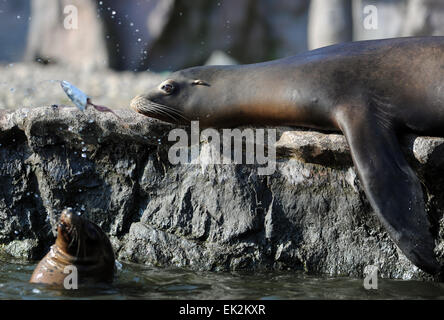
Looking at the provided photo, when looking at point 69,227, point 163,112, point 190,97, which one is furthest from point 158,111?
point 69,227

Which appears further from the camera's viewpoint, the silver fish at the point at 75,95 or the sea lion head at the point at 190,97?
the sea lion head at the point at 190,97

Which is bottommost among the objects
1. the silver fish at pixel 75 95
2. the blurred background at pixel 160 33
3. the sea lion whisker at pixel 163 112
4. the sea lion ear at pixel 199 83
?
the sea lion whisker at pixel 163 112

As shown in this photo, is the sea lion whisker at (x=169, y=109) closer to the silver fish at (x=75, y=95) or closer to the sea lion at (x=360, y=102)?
the sea lion at (x=360, y=102)

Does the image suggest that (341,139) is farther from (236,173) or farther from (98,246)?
(98,246)

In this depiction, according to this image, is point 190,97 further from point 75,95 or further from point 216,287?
point 216,287

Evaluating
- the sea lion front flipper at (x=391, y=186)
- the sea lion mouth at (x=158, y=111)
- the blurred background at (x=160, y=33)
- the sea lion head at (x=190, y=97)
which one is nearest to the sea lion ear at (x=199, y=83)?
the sea lion head at (x=190, y=97)

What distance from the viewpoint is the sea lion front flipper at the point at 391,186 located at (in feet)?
12.7

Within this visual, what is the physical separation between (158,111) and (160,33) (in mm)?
10422

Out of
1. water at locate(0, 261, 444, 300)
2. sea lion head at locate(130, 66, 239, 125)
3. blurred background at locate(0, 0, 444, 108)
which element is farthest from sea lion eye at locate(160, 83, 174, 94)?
blurred background at locate(0, 0, 444, 108)

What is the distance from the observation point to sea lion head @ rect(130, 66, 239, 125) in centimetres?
496

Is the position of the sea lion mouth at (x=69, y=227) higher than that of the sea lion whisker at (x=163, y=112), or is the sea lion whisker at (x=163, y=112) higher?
the sea lion whisker at (x=163, y=112)

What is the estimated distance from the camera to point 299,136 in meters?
4.42

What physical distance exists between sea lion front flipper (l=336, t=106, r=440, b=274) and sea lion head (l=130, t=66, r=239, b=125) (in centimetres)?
106
